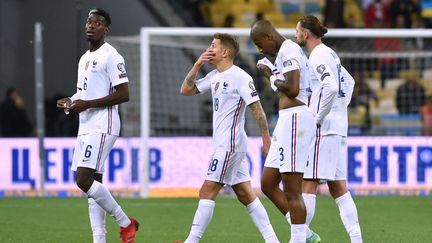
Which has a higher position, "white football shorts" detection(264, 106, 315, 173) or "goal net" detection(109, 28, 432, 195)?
"goal net" detection(109, 28, 432, 195)

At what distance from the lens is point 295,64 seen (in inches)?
380

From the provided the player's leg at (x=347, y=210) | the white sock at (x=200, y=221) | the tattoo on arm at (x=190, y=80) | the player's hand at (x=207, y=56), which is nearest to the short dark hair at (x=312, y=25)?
the player's hand at (x=207, y=56)

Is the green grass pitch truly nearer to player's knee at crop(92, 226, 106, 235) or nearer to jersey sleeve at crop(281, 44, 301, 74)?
player's knee at crop(92, 226, 106, 235)

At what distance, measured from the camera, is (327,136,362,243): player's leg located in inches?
412

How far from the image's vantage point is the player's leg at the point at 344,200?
10.5 m

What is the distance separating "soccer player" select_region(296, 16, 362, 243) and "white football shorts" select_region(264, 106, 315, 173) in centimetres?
25

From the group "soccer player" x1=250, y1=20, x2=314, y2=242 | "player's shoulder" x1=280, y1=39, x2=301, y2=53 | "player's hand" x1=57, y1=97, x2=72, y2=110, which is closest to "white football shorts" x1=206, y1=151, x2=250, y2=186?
"soccer player" x1=250, y1=20, x2=314, y2=242

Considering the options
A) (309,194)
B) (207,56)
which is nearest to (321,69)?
(207,56)

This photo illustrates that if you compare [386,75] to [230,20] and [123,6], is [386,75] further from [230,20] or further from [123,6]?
[123,6]

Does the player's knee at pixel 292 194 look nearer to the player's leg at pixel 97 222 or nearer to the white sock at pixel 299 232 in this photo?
the white sock at pixel 299 232

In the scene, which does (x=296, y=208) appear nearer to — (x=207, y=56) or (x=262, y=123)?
(x=262, y=123)

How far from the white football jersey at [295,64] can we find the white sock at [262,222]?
1.26 metres

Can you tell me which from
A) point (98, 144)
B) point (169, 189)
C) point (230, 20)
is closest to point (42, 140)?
point (169, 189)

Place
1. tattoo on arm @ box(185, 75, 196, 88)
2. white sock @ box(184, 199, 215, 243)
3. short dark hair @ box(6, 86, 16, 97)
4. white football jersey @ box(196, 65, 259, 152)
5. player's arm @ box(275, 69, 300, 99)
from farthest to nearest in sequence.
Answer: short dark hair @ box(6, 86, 16, 97) → tattoo on arm @ box(185, 75, 196, 88) → white football jersey @ box(196, 65, 259, 152) → white sock @ box(184, 199, 215, 243) → player's arm @ box(275, 69, 300, 99)
